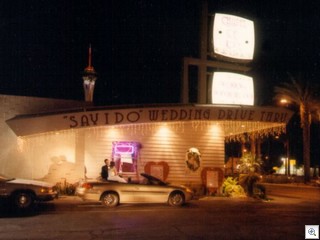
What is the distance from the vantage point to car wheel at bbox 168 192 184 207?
17.6 m

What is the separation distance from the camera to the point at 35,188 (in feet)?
50.0

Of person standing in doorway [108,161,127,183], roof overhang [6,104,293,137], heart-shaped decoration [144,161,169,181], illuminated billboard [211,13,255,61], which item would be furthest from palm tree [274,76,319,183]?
person standing in doorway [108,161,127,183]

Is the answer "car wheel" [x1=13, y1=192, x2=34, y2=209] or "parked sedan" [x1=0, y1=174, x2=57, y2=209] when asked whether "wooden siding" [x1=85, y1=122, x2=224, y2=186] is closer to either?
"parked sedan" [x1=0, y1=174, x2=57, y2=209]

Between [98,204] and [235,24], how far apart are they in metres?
14.7

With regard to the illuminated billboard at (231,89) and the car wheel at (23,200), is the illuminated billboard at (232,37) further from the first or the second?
the car wheel at (23,200)

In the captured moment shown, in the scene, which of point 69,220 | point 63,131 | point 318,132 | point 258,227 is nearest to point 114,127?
point 63,131

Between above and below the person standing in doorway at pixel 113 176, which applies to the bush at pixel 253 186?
below

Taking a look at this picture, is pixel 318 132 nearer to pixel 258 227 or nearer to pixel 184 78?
pixel 184 78

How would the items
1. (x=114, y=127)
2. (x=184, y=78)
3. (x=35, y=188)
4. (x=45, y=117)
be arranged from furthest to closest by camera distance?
1. (x=184, y=78)
2. (x=114, y=127)
3. (x=45, y=117)
4. (x=35, y=188)

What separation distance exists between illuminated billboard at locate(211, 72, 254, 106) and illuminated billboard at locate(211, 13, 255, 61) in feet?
4.05

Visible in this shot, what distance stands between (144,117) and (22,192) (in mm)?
6907

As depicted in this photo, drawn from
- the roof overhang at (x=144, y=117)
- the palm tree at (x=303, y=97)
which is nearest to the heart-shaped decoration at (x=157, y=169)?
the roof overhang at (x=144, y=117)

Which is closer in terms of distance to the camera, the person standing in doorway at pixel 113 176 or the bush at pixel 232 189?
the person standing in doorway at pixel 113 176

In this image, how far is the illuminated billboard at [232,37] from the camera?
25.5m
